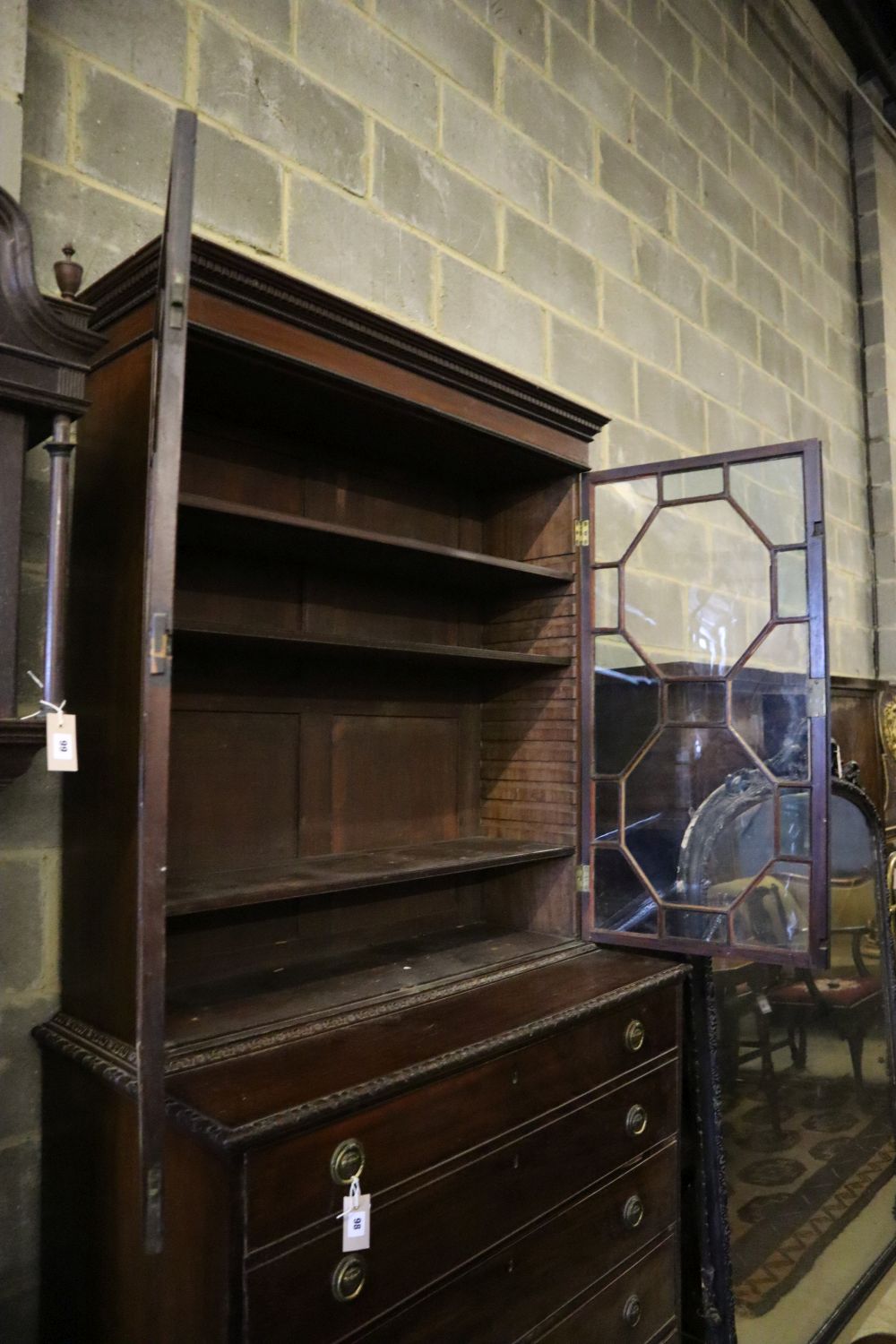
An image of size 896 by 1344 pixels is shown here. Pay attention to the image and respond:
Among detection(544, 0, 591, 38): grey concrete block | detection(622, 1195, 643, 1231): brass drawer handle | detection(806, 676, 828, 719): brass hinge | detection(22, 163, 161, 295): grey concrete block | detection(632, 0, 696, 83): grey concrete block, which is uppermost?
detection(632, 0, 696, 83): grey concrete block

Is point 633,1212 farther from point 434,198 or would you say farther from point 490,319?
point 434,198

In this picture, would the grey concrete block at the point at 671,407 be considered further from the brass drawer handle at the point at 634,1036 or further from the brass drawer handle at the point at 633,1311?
the brass drawer handle at the point at 633,1311

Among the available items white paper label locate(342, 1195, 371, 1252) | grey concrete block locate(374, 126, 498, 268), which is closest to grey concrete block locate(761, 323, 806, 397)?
grey concrete block locate(374, 126, 498, 268)

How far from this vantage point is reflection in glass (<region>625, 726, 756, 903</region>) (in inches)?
80.5

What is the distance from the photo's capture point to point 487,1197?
4.87ft

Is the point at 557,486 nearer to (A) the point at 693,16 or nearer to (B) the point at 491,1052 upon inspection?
(B) the point at 491,1052

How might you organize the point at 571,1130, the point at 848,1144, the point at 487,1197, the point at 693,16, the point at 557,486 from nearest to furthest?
the point at 487,1197 < the point at 571,1130 < the point at 557,486 < the point at 848,1144 < the point at 693,16

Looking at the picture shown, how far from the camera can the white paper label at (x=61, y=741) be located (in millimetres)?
1239

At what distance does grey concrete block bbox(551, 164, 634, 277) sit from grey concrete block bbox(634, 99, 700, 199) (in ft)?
1.09

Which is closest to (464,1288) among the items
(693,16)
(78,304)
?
(78,304)

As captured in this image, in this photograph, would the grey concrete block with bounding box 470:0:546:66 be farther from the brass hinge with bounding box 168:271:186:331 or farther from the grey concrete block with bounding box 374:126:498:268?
the brass hinge with bounding box 168:271:186:331

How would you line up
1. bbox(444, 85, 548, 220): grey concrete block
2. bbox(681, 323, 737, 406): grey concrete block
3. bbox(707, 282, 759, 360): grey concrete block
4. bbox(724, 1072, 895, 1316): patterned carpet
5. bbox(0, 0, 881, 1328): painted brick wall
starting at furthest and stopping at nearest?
bbox(707, 282, 759, 360): grey concrete block
bbox(681, 323, 737, 406): grey concrete block
bbox(444, 85, 548, 220): grey concrete block
bbox(724, 1072, 895, 1316): patterned carpet
bbox(0, 0, 881, 1328): painted brick wall

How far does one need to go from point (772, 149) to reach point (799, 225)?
1.15 ft

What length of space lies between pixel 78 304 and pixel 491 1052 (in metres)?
1.29
